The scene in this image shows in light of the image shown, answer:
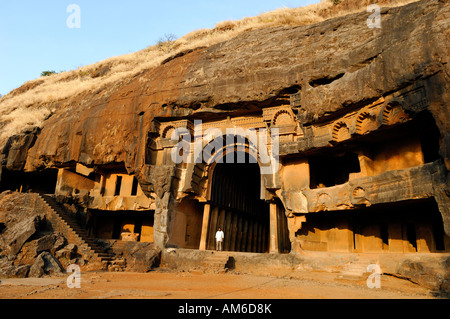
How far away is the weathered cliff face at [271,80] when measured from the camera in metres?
10.3

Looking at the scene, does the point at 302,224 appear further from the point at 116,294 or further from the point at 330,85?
the point at 116,294

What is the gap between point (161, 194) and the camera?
16578mm

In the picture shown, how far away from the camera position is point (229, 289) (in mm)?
9094

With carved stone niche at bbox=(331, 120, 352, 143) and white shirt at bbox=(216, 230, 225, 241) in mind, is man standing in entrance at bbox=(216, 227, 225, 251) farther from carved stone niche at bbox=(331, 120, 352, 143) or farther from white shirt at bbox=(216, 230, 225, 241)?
carved stone niche at bbox=(331, 120, 352, 143)

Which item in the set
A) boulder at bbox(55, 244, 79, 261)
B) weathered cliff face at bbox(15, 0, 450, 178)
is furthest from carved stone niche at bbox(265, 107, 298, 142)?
boulder at bbox(55, 244, 79, 261)

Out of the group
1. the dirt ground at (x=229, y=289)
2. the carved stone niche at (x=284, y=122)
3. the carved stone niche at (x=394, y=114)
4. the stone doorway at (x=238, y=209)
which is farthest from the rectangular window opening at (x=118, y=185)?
the carved stone niche at (x=394, y=114)

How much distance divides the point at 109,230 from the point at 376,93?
17898mm

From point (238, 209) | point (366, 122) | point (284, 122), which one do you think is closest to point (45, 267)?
point (238, 209)

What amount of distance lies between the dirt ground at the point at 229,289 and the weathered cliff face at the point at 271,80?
13.6 feet

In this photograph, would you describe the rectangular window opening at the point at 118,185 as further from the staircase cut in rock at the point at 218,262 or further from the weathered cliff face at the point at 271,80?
the staircase cut in rock at the point at 218,262

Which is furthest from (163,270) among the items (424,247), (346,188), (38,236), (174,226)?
(424,247)

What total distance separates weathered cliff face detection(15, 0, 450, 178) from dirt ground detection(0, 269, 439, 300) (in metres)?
4.16

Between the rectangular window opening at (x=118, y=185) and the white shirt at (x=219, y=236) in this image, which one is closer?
the white shirt at (x=219, y=236)

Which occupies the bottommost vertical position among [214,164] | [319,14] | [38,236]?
[38,236]
